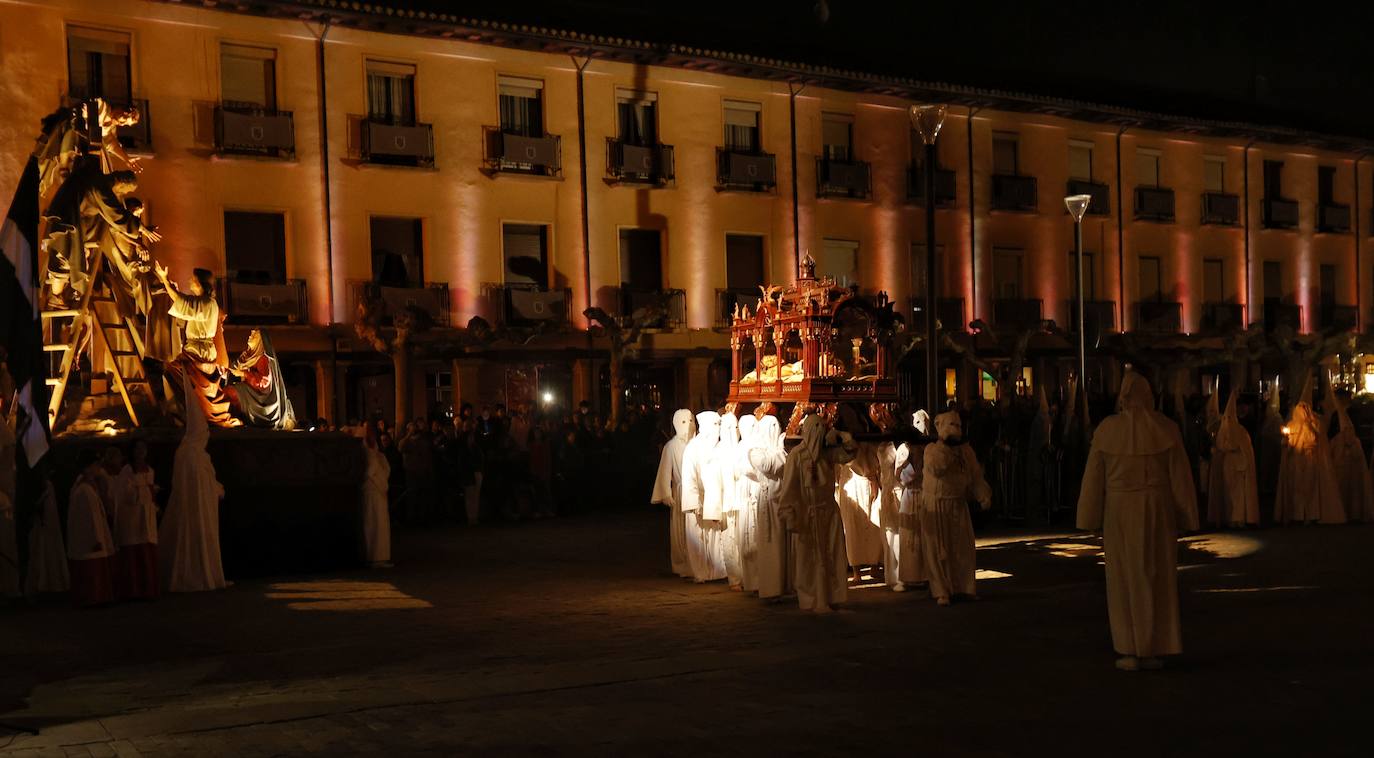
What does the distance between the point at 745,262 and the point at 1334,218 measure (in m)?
20.5

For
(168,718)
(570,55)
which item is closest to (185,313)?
(168,718)

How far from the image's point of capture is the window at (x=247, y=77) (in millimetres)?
25141

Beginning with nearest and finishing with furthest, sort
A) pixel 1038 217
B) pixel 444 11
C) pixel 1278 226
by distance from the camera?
1. pixel 444 11
2. pixel 1038 217
3. pixel 1278 226

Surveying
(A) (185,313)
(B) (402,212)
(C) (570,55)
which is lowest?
(A) (185,313)

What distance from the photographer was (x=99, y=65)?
24.0 m

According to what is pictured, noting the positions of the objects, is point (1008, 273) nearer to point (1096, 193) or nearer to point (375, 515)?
point (1096, 193)

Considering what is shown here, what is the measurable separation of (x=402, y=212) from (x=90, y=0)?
21.9 ft

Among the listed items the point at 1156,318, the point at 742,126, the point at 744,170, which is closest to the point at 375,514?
the point at 744,170

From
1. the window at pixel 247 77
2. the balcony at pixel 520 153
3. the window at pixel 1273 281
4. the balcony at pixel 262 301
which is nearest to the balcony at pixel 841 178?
the balcony at pixel 520 153

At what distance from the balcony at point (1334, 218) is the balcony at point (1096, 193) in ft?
28.1

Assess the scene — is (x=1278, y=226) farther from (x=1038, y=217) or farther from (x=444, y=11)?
(x=444, y=11)

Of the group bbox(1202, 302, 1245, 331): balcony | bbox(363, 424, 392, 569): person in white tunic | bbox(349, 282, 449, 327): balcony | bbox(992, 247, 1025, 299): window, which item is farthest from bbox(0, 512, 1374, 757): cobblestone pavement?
bbox(1202, 302, 1245, 331): balcony

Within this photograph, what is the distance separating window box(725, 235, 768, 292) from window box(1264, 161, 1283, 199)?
57.4 ft

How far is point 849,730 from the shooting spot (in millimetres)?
7344
